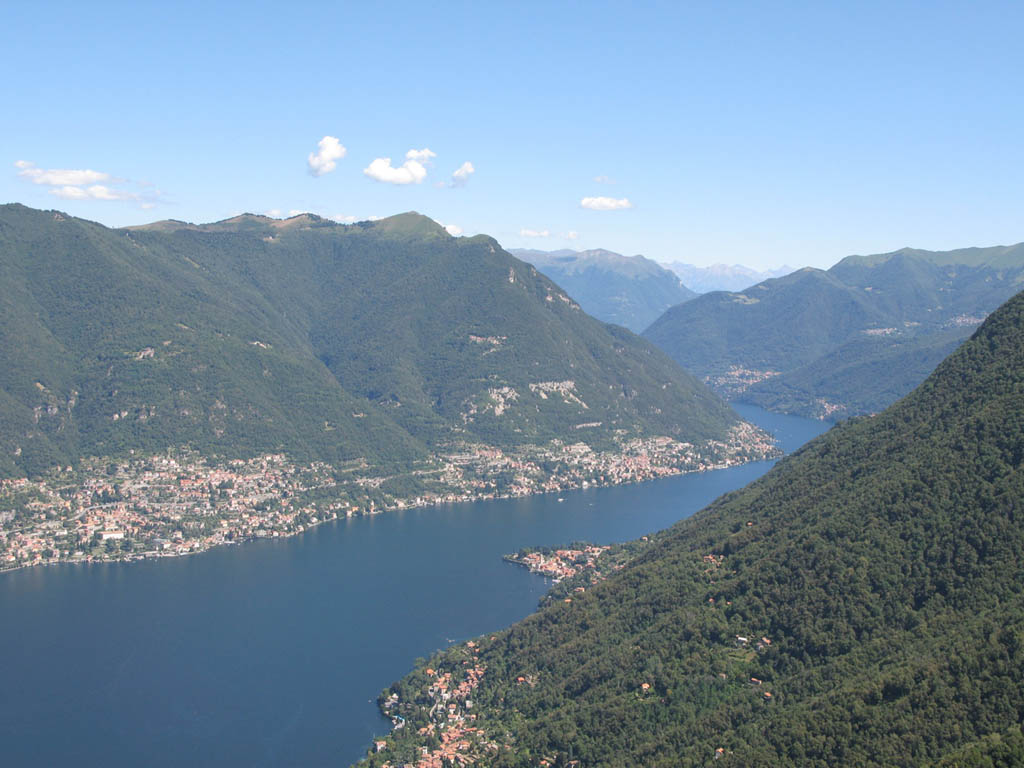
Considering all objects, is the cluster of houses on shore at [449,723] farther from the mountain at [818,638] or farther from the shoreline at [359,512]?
the shoreline at [359,512]

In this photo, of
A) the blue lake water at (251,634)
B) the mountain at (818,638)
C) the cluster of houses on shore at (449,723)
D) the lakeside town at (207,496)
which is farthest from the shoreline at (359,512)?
the cluster of houses on shore at (449,723)

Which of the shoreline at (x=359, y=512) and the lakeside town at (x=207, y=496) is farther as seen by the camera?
the lakeside town at (x=207, y=496)

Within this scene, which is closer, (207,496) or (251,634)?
(251,634)

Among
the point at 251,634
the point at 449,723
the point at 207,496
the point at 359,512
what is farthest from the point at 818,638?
the point at 207,496

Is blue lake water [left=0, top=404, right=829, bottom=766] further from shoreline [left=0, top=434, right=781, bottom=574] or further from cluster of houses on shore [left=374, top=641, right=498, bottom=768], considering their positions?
cluster of houses on shore [left=374, top=641, right=498, bottom=768]

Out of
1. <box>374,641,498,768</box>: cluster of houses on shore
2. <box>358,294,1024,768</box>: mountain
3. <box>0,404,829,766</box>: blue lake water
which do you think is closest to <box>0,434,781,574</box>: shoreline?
<box>0,404,829,766</box>: blue lake water

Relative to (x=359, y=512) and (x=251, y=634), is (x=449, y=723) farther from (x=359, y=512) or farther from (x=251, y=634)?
(x=359, y=512)
